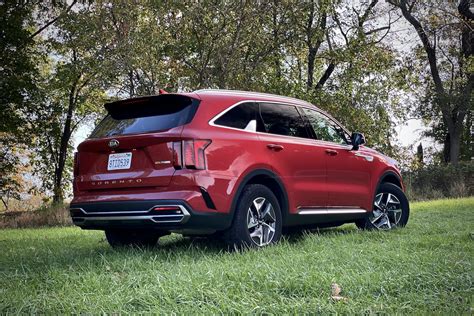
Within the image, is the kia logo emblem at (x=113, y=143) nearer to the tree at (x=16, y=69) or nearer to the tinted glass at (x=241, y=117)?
the tinted glass at (x=241, y=117)

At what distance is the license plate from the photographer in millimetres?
5176

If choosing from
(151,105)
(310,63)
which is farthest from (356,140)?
(310,63)

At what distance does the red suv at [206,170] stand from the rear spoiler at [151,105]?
11 mm

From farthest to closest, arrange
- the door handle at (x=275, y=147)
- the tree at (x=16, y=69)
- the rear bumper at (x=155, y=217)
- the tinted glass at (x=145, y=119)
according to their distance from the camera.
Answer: the tree at (x=16, y=69) < the door handle at (x=275, y=147) < the tinted glass at (x=145, y=119) < the rear bumper at (x=155, y=217)

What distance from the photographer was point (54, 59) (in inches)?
993

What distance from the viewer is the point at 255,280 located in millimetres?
3732

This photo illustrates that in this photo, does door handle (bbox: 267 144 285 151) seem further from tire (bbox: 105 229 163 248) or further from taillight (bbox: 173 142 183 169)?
tire (bbox: 105 229 163 248)

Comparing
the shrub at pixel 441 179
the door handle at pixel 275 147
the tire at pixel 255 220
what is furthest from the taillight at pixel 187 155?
the shrub at pixel 441 179

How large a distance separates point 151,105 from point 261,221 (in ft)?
5.54

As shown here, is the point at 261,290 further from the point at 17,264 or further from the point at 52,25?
the point at 52,25

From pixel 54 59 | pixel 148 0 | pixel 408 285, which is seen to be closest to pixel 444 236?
pixel 408 285

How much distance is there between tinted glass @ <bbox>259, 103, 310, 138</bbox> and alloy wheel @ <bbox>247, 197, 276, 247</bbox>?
84 centimetres

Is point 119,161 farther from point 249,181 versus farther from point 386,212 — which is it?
point 386,212

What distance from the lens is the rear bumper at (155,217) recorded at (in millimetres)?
4844
